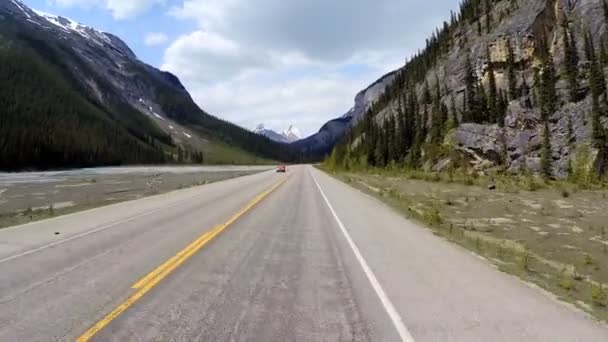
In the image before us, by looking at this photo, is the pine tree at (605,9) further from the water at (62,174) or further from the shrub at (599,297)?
the water at (62,174)

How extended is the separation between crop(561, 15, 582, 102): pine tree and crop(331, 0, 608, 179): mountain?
195 millimetres

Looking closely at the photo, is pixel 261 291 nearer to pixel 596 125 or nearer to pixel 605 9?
pixel 596 125

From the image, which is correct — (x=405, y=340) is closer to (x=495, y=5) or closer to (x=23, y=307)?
(x=23, y=307)

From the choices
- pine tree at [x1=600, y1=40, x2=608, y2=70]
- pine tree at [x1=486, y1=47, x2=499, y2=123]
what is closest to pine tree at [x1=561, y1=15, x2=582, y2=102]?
pine tree at [x1=600, y1=40, x2=608, y2=70]

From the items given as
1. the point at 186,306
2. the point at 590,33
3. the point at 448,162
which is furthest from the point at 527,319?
the point at 590,33

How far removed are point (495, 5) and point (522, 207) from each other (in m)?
93.7

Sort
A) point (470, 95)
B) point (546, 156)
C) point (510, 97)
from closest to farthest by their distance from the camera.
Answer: point (546, 156) → point (510, 97) → point (470, 95)

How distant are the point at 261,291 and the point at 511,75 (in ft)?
276

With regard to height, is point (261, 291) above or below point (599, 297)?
above

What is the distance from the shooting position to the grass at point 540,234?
27.3 feet

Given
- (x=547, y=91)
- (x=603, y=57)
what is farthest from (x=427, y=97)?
(x=603, y=57)

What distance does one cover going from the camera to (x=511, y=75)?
265ft

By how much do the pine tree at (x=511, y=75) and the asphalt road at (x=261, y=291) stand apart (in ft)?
248

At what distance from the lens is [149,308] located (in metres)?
5.83
